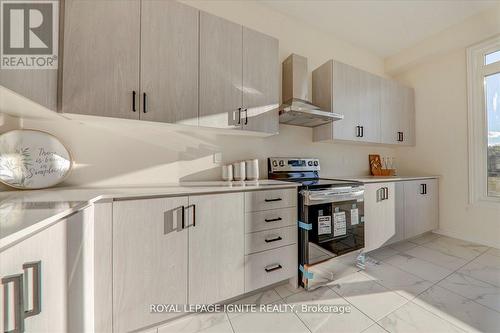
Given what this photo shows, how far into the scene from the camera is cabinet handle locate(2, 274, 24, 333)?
1.69 ft

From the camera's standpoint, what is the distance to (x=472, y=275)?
177 cm

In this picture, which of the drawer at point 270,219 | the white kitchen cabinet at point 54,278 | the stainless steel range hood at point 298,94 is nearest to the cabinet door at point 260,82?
the stainless steel range hood at point 298,94

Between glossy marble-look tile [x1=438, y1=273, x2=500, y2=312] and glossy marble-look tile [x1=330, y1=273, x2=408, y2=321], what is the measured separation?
526mm

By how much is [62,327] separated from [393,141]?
3565mm

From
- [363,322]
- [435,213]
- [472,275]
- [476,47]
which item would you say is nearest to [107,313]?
[363,322]

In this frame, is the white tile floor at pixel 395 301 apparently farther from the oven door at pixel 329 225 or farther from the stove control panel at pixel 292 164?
the stove control panel at pixel 292 164

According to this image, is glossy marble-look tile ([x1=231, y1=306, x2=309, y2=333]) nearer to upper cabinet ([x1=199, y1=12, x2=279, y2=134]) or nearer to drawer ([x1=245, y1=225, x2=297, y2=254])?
drawer ([x1=245, y1=225, x2=297, y2=254])

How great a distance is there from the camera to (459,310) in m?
1.34

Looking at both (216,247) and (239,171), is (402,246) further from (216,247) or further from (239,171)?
(216,247)

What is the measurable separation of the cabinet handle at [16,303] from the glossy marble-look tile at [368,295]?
1.76m

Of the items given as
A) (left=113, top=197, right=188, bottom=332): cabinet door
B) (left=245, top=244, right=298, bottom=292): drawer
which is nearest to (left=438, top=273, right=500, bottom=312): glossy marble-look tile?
(left=245, top=244, right=298, bottom=292): drawer

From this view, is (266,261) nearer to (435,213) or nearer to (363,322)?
(363,322)

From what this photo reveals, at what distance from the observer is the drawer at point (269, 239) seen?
1.40 metres

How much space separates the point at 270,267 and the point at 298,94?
1.77 m
